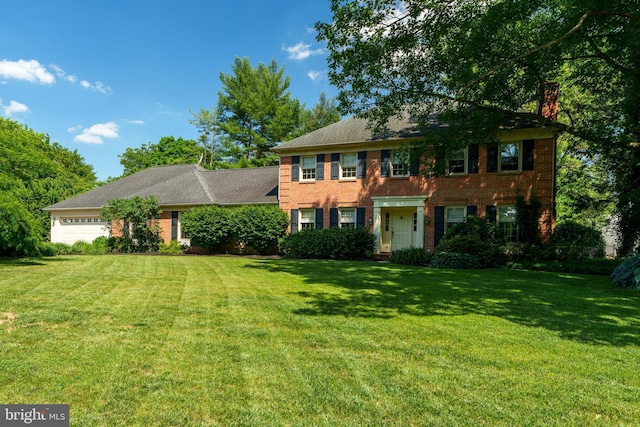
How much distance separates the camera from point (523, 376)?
128 inches

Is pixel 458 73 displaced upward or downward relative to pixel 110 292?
upward

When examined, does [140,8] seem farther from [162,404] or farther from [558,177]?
[558,177]

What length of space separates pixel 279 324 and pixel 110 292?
4.00m

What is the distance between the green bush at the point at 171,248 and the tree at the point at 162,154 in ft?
65.8

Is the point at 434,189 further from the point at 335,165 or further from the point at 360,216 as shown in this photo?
the point at 335,165

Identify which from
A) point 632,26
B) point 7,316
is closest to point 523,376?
point 7,316

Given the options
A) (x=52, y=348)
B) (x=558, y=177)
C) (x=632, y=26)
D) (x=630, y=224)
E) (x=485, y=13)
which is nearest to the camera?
(x=52, y=348)

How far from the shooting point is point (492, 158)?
1589cm

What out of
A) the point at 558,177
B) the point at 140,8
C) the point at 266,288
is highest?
the point at 140,8

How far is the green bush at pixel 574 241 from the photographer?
13797 millimetres

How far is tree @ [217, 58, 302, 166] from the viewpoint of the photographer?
3550 centimetres

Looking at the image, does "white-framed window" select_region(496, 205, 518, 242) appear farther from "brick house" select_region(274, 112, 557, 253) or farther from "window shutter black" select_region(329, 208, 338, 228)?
"window shutter black" select_region(329, 208, 338, 228)

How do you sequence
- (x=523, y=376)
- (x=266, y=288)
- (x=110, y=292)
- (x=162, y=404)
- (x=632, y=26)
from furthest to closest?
(x=632, y=26), (x=266, y=288), (x=110, y=292), (x=523, y=376), (x=162, y=404)

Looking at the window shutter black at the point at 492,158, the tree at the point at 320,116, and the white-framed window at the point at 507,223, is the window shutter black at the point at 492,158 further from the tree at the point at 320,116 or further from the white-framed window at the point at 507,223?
the tree at the point at 320,116
